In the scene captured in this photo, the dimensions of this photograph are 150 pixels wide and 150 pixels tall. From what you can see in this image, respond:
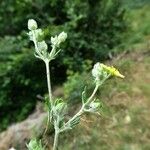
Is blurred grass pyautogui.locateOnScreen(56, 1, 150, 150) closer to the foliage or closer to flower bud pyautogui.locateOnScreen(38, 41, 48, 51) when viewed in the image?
the foliage

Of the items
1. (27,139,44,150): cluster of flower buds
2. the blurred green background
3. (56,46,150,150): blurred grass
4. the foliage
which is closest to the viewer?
(27,139,44,150): cluster of flower buds

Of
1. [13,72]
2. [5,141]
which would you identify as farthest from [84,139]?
[13,72]

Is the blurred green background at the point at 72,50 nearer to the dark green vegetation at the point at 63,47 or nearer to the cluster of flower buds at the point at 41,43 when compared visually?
the dark green vegetation at the point at 63,47

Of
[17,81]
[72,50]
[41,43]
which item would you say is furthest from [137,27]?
[41,43]

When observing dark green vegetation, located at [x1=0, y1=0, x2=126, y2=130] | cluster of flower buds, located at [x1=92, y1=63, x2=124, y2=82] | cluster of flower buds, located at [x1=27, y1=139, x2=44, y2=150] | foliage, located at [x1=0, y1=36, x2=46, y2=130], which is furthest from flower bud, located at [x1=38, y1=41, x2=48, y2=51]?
foliage, located at [x1=0, y1=36, x2=46, y2=130]

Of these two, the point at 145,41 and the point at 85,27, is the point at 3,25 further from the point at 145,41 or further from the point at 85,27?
the point at 145,41

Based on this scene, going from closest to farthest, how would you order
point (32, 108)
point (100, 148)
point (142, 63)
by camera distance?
point (100, 148) < point (142, 63) < point (32, 108)

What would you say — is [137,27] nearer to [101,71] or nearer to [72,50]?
[72,50]
